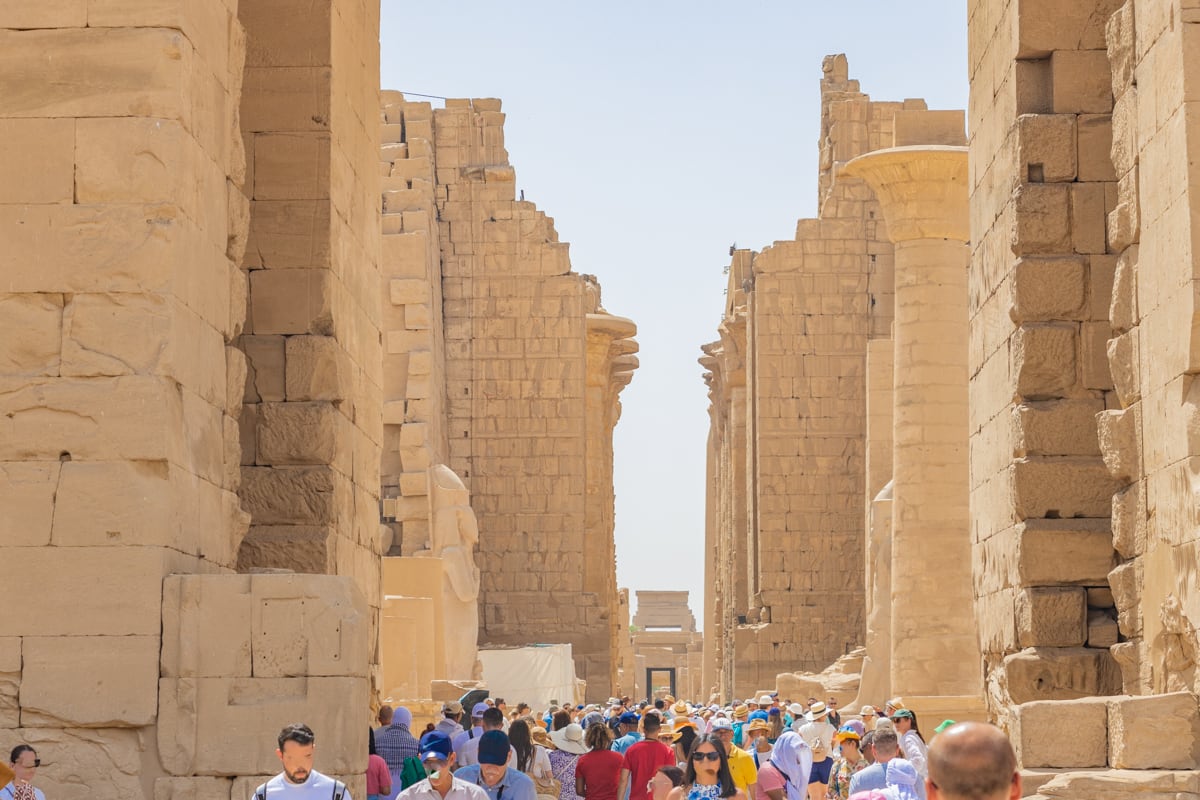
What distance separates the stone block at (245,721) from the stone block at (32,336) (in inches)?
51.4

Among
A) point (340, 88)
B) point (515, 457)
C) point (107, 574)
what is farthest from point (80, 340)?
point (515, 457)

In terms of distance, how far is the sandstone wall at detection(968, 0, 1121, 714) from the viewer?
956cm

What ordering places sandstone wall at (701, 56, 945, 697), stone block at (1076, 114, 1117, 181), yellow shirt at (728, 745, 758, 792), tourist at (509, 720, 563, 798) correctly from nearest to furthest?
tourist at (509, 720, 563, 798) → yellow shirt at (728, 745, 758, 792) → stone block at (1076, 114, 1117, 181) → sandstone wall at (701, 56, 945, 697)

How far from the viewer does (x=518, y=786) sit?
23.5 ft

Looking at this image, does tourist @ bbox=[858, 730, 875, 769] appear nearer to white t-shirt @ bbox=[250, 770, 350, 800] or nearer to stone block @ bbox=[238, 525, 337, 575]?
stone block @ bbox=[238, 525, 337, 575]

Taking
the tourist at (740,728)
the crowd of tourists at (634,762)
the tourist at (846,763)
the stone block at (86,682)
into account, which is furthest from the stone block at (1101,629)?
the stone block at (86,682)

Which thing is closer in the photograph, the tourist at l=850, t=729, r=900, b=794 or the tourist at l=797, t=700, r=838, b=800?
the tourist at l=850, t=729, r=900, b=794

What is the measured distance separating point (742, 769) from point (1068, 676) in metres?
1.73

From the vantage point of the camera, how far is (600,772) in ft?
29.2

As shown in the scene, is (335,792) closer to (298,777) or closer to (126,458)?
(298,777)

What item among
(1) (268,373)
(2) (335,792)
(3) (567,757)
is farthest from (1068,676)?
(2) (335,792)

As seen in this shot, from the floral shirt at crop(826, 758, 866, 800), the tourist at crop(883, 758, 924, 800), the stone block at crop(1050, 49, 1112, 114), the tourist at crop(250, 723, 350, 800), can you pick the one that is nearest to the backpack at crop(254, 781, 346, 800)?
the tourist at crop(250, 723, 350, 800)

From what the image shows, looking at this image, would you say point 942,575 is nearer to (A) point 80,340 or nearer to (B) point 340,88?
(B) point 340,88

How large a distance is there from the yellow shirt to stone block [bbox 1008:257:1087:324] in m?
2.71
